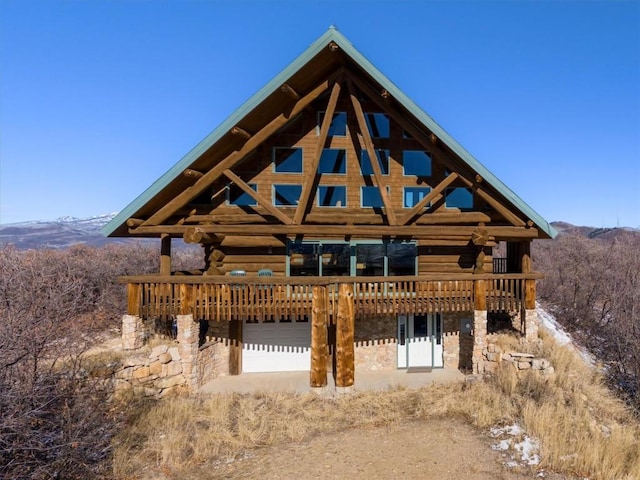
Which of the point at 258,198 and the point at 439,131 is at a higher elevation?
the point at 439,131

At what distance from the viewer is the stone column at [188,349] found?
11.7m

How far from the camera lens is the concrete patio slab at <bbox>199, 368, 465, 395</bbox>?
38.7ft

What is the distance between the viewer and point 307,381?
12.7m

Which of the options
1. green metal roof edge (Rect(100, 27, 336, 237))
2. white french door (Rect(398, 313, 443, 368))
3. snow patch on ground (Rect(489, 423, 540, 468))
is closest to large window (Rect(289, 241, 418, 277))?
white french door (Rect(398, 313, 443, 368))

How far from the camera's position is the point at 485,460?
746 centimetres

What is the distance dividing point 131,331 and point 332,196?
8.08 metres

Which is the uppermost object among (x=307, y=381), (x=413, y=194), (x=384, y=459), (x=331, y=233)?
(x=413, y=194)

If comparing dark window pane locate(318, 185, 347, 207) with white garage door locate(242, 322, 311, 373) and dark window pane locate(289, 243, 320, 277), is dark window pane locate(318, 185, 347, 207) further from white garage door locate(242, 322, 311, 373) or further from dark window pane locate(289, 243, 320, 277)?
white garage door locate(242, 322, 311, 373)

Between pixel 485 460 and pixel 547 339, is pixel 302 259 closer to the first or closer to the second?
pixel 485 460

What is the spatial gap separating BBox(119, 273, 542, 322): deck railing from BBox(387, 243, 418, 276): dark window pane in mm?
1609

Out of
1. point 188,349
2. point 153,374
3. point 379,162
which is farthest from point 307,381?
point 379,162

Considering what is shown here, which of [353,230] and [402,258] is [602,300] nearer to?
[402,258]

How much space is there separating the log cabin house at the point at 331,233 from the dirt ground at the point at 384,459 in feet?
10.1

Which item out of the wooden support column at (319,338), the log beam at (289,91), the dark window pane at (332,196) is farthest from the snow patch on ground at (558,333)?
the log beam at (289,91)
